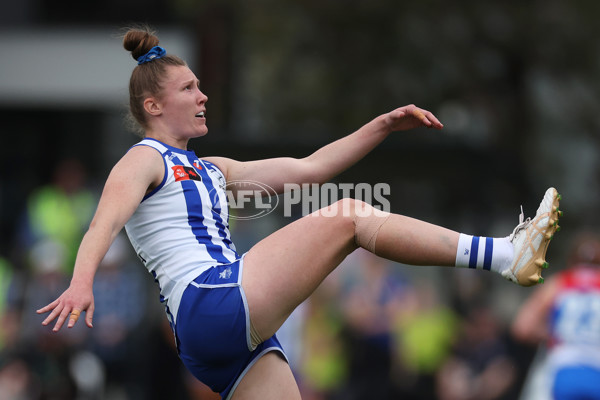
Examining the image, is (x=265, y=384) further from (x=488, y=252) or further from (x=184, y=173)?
(x=488, y=252)

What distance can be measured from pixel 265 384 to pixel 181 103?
1413 millimetres

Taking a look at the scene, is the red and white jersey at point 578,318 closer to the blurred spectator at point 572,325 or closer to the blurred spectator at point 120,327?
the blurred spectator at point 572,325

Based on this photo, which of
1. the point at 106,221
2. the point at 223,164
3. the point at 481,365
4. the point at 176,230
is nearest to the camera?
the point at 106,221

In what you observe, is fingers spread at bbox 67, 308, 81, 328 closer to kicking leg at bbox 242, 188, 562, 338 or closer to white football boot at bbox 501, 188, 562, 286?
kicking leg at bbox 242, 188, 562, 338

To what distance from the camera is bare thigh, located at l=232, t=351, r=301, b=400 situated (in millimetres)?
4711

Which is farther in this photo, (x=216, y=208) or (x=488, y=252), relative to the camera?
(x=216, y=208)

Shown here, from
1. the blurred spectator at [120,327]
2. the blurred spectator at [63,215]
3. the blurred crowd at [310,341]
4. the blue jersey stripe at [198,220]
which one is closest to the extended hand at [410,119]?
the blue jersey stripe at [198,220]

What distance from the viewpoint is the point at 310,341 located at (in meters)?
11.3

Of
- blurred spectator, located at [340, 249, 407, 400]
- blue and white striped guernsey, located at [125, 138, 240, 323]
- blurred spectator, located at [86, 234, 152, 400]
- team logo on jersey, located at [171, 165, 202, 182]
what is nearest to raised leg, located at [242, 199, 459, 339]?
blue and white striped guernsey, located at [125, 138, 240, 323]

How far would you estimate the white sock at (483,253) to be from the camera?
4.46 m

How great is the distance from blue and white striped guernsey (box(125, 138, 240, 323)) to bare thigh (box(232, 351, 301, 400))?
462 mm

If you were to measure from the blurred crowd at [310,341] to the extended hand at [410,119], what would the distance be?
19.0ft

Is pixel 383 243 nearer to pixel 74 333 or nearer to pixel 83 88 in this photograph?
pixel 74 333

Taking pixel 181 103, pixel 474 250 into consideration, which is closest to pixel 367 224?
pixel 474 250
